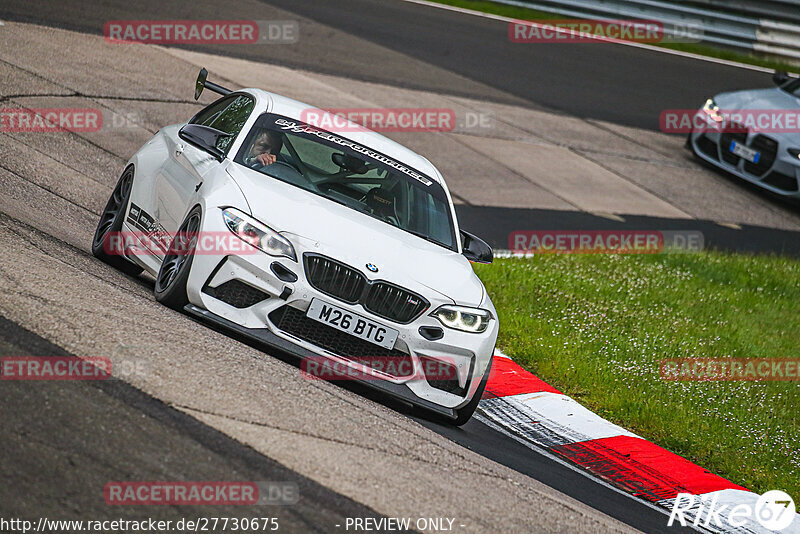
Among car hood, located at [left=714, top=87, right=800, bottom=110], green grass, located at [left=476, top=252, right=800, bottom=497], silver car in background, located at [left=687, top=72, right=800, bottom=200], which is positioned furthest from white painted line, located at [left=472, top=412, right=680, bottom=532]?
car hood, located at [left=714, top=87, right=800, bottom=110]

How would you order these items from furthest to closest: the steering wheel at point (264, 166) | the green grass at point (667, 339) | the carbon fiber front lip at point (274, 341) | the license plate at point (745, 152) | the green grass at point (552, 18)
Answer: the green grass at point (552, 18) < the license plate at point (745, 152) < the green grass at point (667, 339) < the steering wheel at point (264, 166) < the carbon fiber front lip at point (274, 341)

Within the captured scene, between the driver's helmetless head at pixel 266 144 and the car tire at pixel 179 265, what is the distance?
31.7 inches

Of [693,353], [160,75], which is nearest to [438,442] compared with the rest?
[693,353]

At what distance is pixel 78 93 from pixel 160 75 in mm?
2045

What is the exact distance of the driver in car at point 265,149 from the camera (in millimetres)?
6918

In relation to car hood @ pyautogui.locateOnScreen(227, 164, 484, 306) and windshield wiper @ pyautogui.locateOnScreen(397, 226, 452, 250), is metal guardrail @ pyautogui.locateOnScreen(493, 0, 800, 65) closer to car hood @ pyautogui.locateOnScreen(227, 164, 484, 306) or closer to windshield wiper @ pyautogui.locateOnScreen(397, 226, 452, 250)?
windshield wiper @ pyautogui.locateOnScreen(397, 226, 452, 250)

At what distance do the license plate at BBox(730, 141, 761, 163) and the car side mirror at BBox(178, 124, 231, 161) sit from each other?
11.7 meters

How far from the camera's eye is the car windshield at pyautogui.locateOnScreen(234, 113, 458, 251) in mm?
6941

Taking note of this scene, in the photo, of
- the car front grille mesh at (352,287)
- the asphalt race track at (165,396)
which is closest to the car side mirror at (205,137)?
the asphalt race track at (165,396)

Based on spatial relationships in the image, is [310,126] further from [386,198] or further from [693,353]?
[693,353]

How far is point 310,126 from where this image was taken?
24.1 ft

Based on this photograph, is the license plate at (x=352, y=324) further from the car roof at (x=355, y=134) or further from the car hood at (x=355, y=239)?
the car roof at (x=355, y=134)

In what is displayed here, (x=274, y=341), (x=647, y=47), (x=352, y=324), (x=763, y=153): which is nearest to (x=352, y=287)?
(x=352, y=324)

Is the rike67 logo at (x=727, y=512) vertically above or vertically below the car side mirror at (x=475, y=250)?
below
